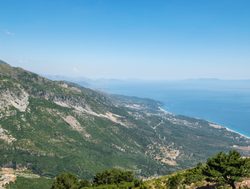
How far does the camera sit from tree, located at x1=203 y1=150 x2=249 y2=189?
227 ft

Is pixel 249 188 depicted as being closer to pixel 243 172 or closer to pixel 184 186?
pixel 243 172

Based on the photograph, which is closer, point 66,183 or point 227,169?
point 227,169

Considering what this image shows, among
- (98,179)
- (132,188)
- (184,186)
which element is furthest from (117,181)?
(184,186)

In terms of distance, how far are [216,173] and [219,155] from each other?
15.6ft

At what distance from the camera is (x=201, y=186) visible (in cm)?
8056

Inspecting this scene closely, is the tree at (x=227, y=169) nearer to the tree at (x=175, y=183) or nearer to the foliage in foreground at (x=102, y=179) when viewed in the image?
the tree at (x=175, y=183)

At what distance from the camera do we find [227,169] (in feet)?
227

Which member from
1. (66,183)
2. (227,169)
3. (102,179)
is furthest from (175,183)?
(66,183)

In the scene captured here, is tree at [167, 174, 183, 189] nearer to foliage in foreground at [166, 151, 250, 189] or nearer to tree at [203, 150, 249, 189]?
foliage in foreground at [166, 151, 250, 189]

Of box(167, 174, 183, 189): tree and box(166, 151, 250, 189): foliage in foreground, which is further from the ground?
box(166, 151, 250, 189): foliage in foreground

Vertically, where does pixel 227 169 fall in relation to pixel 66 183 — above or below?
above

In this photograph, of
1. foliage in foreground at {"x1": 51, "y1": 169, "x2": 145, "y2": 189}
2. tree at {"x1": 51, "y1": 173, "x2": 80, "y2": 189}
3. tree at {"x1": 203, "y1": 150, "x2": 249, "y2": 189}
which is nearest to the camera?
tree at {"x1": 203, "y1": 150, "x2": 249, "y2": 189}

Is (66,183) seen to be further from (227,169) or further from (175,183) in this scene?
(227,169)

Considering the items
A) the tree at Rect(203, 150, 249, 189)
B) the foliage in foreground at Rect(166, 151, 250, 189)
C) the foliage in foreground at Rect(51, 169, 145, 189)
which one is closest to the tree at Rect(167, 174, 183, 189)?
the foliage in foreground at Rect(166, 151, 250, 189)
